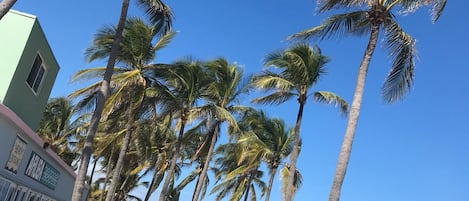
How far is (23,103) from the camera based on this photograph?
17.4 metres

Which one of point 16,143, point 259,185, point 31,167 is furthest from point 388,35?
point 259,185

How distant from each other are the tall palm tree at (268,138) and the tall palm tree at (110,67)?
41.8 feet

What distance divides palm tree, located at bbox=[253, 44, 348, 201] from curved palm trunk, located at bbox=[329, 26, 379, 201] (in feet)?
28.1

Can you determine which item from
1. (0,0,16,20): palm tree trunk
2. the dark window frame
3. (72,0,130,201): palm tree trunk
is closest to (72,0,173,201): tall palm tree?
(72,0,130,201): palm tree trunk

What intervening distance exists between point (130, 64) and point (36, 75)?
525cm

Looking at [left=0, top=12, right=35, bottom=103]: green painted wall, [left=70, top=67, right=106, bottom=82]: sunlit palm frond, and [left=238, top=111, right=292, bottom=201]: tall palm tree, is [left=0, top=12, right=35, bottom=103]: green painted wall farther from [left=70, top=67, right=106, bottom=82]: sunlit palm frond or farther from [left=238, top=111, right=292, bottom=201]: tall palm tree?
[left=238, top=111, right=292, bottom=201]: tall palm tree

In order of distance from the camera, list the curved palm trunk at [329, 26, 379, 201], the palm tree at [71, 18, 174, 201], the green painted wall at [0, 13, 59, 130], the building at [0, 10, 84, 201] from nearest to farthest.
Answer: the curved palm trunk at [329, 26, 379, 201] < the building at [0, 10, 84, 201] < the green painted wall at [0, 13, 59, 130] < the palm tree at [71, 18, 174, 201]

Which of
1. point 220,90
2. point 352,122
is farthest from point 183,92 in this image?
point 352,122

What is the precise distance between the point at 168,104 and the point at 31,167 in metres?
9.00

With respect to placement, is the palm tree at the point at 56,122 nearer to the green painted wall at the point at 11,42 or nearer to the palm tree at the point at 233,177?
the palm tree at the point at 233,177

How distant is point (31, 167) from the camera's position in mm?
17406

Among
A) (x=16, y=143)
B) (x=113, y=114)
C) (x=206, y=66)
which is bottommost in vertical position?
(x=16, y=143)

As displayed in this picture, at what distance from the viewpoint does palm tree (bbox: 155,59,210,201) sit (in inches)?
969

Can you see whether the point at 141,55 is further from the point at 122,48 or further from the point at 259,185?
the point at 259,185
